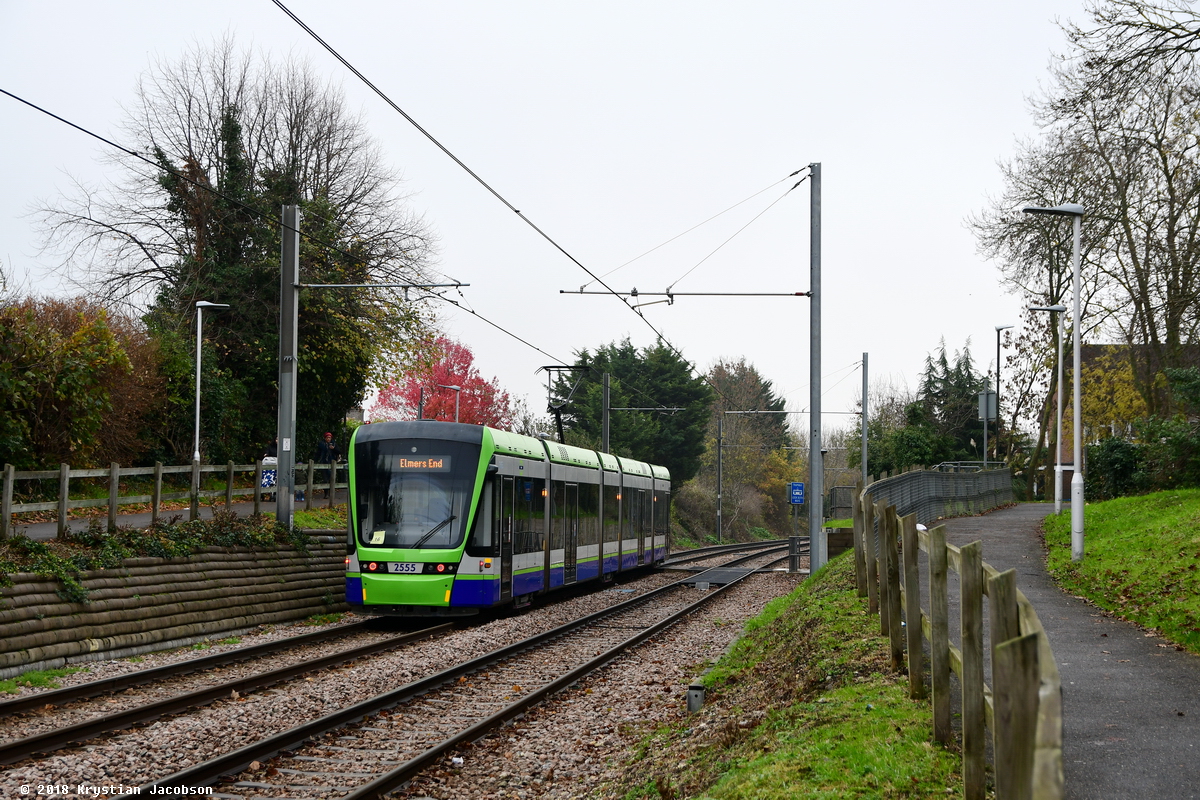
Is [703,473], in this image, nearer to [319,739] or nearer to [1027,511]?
[1027,511]

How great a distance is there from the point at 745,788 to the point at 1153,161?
20.5 meters

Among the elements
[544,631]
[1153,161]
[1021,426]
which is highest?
[1153,161]

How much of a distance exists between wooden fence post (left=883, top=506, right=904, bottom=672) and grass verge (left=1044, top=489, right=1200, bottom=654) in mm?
3267

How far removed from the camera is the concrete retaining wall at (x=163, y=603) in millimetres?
12180

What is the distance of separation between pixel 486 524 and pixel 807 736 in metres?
10.4

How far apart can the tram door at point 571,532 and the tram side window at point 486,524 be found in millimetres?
4325

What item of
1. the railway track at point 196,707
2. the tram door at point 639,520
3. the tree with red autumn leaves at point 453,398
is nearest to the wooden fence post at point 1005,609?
the railway track at point 196,707

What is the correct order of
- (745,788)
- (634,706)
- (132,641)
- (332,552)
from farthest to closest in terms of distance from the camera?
(332,552)
(132,641)
(634,706)
(745,788)

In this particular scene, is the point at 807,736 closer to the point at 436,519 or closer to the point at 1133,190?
the point at 436,519

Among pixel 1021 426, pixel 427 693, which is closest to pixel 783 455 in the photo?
pixel 1021 426

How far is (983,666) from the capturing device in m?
6.18

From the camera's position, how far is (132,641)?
13.7 meters

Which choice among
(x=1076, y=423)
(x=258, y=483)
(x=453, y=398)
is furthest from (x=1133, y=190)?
Answer: (x=453, y=398)

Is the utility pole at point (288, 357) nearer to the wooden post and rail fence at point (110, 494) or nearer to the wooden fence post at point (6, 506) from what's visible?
the wooden post and rail fence at point (110, 494)
